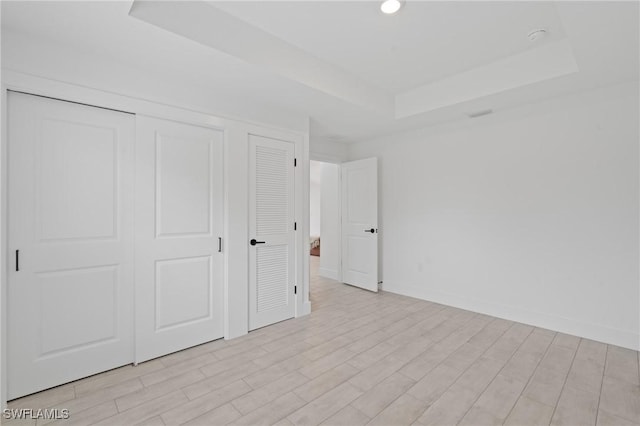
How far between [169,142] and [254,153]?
0.86m

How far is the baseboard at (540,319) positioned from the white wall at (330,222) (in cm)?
155

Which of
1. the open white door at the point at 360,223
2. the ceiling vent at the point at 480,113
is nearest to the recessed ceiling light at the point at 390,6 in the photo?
the ceiling vent at the point at 480,113

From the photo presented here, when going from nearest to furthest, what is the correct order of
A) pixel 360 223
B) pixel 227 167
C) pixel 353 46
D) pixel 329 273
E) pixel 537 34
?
1. pixel 537 34
2. pixel 353 46
3. pixel 227 167
4. pixel 360 223
5. pixel 329 273

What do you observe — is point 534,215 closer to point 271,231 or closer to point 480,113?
point 480,113

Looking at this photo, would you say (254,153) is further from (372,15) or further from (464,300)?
(464,300)

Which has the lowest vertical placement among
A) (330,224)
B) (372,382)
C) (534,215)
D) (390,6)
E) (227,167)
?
(372,382)

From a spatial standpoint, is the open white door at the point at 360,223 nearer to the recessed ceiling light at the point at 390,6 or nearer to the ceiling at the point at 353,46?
the ceiling at the point at 353,46

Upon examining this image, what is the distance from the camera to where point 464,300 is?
13.1 ft

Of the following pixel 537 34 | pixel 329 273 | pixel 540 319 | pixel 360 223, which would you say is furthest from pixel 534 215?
pixel 329 273

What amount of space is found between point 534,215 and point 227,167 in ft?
11.3

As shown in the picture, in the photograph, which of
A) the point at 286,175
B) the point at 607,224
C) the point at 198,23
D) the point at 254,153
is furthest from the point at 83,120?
the point at 607,224

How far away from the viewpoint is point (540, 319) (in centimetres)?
336

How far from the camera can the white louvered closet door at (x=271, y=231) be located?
10.7 feet

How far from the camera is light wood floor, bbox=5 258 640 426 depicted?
1.89 meters
